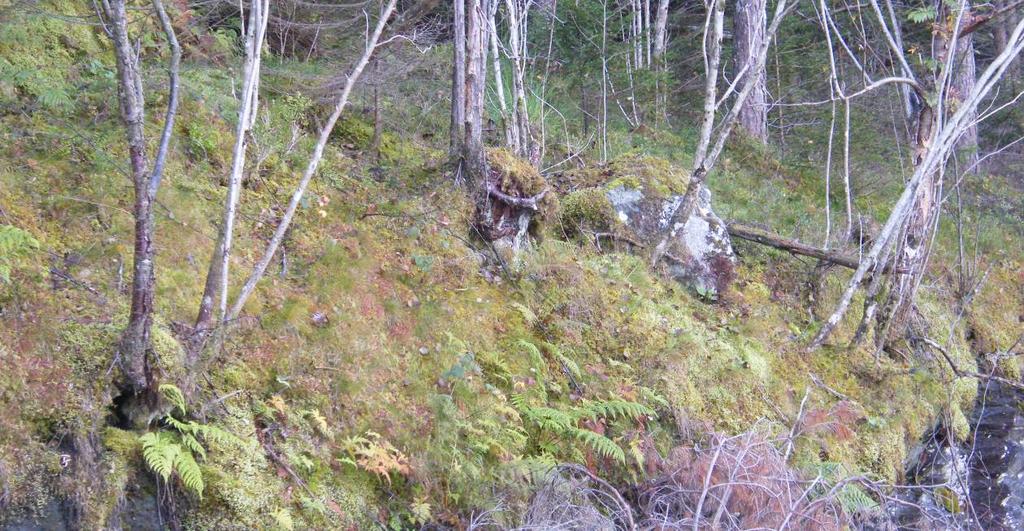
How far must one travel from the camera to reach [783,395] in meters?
6.80

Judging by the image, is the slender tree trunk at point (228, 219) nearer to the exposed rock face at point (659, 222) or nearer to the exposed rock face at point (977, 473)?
the exposed rock face at point (659, 222)

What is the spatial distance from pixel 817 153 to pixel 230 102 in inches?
413

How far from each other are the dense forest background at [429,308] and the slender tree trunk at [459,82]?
0.04 m

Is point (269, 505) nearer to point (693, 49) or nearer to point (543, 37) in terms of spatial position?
point (543, 37)

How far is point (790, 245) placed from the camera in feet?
27.3

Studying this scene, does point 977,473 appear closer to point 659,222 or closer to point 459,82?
point 659,222

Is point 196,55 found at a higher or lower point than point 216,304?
higher

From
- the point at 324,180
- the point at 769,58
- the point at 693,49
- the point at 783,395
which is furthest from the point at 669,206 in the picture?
the point at 693,49

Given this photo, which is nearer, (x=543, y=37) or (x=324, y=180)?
(x=324, y=180)

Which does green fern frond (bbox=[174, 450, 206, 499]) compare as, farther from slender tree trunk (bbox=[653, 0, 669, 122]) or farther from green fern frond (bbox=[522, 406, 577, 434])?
slender tree trunk (bbox=[653, 0, 669, 122])

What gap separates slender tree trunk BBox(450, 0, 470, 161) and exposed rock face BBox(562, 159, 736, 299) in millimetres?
1542

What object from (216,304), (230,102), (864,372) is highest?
(230,102)

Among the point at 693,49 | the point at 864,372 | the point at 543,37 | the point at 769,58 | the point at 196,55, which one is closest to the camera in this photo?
the point at 196,55

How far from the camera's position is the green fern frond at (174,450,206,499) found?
3311 millimetres
